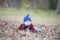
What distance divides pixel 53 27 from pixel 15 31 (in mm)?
315

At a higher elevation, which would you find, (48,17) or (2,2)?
(2,2)

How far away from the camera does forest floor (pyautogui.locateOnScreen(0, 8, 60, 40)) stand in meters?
2.26

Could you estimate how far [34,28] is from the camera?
2.31 meters

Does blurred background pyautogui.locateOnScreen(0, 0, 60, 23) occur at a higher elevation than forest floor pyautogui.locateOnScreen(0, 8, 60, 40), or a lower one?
higher

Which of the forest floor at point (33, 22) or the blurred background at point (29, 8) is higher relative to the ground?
the blurred background at point (29, 8)

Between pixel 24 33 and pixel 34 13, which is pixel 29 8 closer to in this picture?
pixel 34 13

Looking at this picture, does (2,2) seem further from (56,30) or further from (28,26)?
(56,30)

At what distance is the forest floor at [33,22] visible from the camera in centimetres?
226

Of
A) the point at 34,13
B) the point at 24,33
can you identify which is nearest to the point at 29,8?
the point at 34,13

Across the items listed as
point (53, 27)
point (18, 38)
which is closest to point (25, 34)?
point (18, 38)

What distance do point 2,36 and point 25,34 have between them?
0.18 metres

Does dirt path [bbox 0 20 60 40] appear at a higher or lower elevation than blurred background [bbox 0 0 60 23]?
lower

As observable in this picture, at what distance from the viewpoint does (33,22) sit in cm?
232

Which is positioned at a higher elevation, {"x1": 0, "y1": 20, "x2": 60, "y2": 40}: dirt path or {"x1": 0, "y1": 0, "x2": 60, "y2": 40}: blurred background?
{"x1": 0, "y1": 0, "x2": 60, "y2": 40}: blurred background
